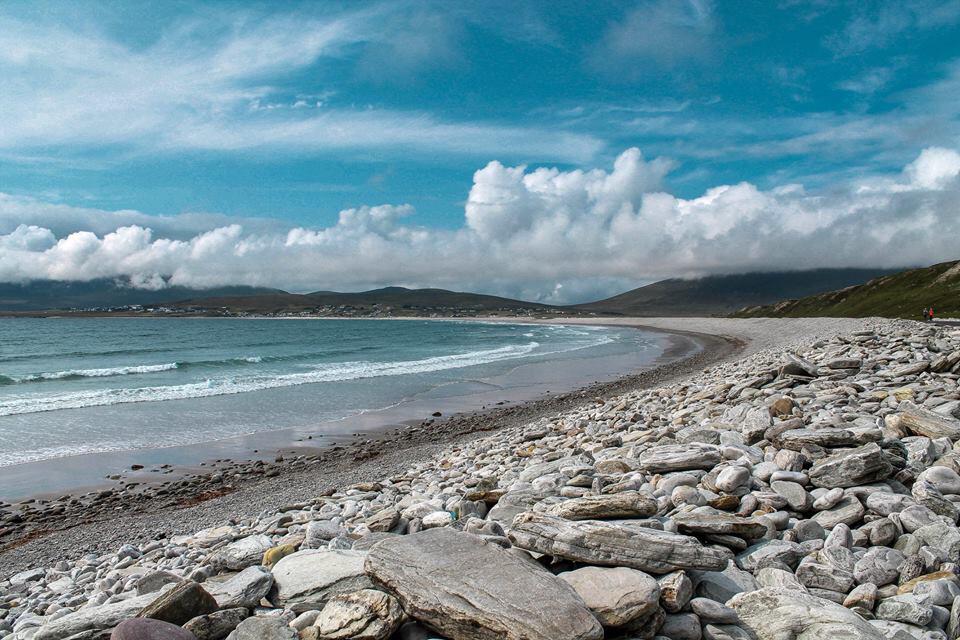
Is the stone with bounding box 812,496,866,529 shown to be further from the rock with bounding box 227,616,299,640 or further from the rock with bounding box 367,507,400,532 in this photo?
the rock with bounding box 227,616,299,640

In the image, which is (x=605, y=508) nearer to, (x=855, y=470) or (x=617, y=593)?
(x=617, y=593)

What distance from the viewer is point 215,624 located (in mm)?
4316

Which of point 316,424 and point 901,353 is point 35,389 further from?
point 901,353

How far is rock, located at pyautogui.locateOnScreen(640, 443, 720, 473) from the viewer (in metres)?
7.27

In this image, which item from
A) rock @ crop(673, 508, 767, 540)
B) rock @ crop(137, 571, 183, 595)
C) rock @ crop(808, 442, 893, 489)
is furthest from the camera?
rock @ crop(808, 442, 893, 489)

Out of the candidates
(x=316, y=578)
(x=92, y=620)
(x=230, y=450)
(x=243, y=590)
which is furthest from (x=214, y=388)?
(x=316, y=578)

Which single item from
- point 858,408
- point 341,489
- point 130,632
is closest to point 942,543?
point 858,408

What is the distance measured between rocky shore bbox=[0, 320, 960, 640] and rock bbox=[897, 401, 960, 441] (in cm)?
3

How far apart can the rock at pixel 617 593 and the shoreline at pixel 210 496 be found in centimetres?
931

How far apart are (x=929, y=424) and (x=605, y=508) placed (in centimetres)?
564

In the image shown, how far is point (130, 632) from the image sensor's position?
153 inches

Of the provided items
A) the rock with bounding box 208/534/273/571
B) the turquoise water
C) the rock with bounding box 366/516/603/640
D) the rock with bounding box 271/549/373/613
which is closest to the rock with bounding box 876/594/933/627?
the rock with bounding box 366/516/603/640

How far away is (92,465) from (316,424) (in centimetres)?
721

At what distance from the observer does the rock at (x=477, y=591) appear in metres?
3.76
